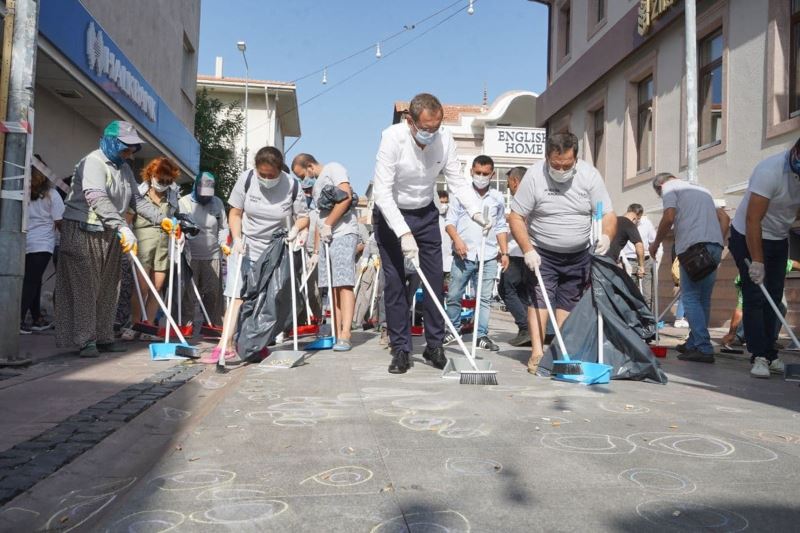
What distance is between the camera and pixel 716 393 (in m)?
4.23

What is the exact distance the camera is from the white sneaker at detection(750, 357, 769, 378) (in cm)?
510

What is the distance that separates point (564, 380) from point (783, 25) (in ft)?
25.1

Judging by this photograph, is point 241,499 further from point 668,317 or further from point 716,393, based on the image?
point 668,317

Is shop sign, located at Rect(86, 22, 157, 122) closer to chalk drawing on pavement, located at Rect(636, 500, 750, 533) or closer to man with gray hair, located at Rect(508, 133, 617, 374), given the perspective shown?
man with gray hair, located at Rect(508, 133, 617, 374)

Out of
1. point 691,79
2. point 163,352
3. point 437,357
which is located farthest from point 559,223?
point 691,79

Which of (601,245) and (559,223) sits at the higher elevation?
(559,223)

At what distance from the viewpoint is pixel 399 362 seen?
4.86 metres

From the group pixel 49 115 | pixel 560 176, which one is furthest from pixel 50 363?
pixel 49 115

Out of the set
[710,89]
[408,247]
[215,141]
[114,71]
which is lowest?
[408,247]

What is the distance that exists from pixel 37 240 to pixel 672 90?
1062cm

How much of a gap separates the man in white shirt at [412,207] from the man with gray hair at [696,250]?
7.20 ft

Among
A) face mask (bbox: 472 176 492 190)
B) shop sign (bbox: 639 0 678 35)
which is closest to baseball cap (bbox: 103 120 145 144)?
face mask (bbox: 472 176 492 190)

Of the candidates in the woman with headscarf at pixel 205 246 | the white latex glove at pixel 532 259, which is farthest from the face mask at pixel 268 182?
the white latex glove at pixel 532 259

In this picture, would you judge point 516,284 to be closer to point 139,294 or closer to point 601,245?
point 601,245
